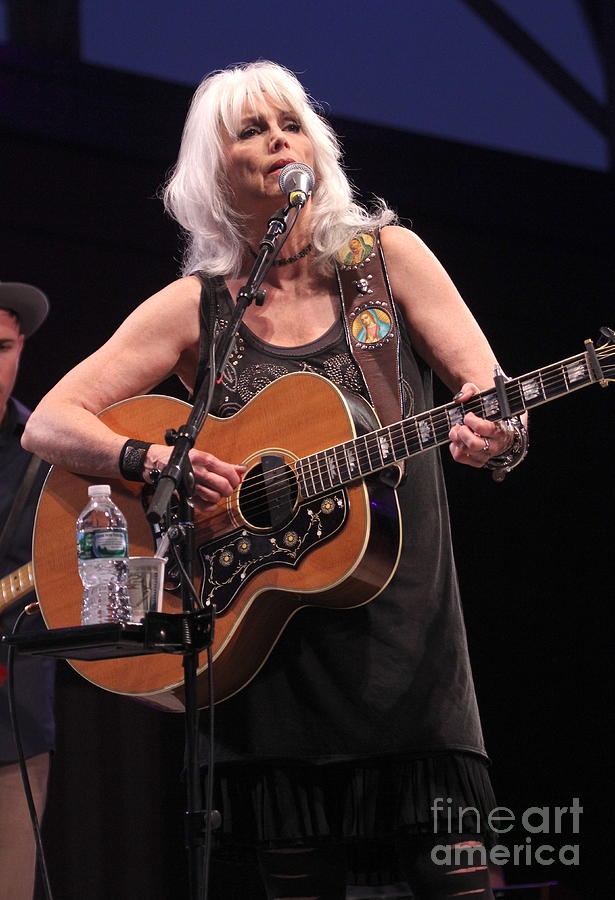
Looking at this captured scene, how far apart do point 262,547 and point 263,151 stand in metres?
1.01

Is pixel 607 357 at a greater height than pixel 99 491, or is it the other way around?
pixel 607 357

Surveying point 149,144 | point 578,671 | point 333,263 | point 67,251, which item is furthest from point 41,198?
point 578,671

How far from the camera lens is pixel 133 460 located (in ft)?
7.86

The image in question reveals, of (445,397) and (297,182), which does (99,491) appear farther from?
(445,397)

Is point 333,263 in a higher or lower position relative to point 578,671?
higher

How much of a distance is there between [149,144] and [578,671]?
3250mm

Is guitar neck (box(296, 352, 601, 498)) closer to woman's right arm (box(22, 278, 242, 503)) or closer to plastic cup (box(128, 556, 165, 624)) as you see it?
plastic cup (box(128, 556, 165, 624))

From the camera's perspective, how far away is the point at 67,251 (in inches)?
179

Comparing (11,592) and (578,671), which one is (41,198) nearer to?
(11,592)

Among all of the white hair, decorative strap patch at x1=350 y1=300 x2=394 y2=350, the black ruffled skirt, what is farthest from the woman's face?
the black ruffled skirt

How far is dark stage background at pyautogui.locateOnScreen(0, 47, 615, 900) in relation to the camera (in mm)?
4312

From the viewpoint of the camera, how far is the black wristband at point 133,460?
7.84 feet

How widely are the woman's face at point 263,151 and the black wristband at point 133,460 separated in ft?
2.30

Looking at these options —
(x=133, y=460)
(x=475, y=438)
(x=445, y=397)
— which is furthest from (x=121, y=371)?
(x=445, y=397)
